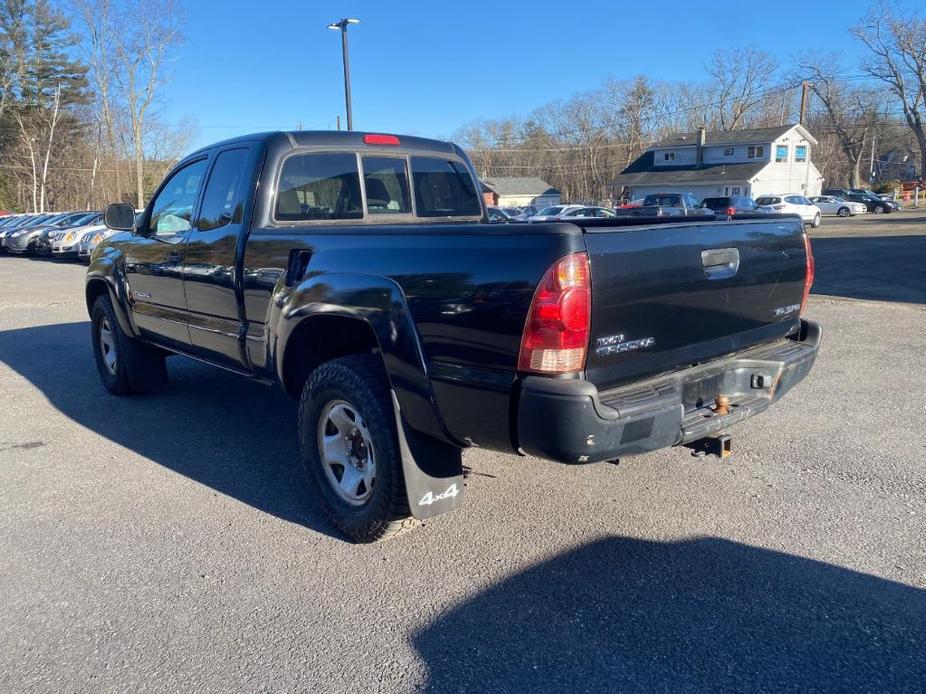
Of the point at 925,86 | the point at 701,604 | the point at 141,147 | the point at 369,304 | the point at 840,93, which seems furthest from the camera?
the point at 840,93

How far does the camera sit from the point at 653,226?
310 cm

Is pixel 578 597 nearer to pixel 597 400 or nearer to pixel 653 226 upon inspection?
pixel 597 400

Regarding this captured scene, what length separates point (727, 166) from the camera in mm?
57500

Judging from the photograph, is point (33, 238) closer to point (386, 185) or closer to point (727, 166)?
point (386, 185)

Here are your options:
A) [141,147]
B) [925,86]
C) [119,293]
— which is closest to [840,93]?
[925,86]

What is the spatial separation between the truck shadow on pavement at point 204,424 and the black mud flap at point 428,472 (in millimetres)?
734

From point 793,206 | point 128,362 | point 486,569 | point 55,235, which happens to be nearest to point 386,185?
point 486,569

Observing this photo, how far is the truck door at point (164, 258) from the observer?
16.5 feet

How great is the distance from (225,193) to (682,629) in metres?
3.56

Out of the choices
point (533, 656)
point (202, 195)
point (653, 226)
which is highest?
point (202, 195)

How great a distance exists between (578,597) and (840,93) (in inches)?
3508

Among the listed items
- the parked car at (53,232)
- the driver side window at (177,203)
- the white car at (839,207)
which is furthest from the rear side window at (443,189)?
the white car at (839,207)

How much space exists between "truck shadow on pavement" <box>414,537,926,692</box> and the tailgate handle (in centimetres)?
130

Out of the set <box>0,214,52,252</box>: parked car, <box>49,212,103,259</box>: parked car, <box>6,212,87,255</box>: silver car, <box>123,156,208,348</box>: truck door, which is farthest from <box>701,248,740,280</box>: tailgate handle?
<box>0,214,52,252</box>: parked car
